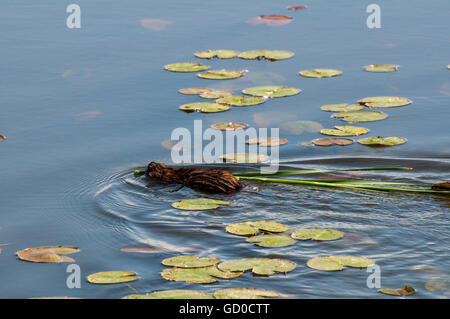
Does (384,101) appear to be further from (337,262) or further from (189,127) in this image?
(337,262)

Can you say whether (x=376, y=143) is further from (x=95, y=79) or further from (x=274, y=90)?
(x=95, y=79)

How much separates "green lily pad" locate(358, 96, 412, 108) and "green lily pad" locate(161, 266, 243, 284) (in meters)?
5.12

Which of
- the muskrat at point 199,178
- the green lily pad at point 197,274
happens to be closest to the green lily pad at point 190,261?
the green lily pad at point 197,274

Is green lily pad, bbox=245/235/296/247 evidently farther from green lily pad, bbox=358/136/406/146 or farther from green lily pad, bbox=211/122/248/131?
green lily pad, bbox=211/122/248/131

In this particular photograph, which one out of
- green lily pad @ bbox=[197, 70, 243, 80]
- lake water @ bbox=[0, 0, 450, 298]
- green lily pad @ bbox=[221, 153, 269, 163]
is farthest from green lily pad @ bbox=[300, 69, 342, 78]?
green lily pad @ bbox=[221, 153, 269, 163]

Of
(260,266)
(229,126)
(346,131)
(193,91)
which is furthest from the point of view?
(193,91)

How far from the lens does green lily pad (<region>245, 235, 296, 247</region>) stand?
6914mm

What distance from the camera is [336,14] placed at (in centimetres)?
1480

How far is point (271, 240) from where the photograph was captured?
6.99m

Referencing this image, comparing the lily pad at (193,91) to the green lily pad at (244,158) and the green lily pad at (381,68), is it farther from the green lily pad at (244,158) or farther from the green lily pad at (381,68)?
the green lily pad at (381,68)

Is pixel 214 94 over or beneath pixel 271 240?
over

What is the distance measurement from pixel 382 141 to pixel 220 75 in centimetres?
346

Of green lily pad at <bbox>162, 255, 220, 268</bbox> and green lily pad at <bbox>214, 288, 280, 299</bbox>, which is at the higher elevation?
green lily pad at <bbox>162, 255, 220, 268</bbox>

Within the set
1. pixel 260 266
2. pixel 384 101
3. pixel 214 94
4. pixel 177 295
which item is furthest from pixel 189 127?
pixel 177 295
